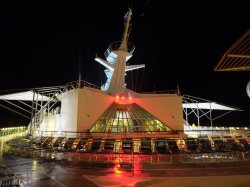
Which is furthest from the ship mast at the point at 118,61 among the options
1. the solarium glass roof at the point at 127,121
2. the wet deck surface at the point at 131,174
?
the wet deck surface at the point at 131,174

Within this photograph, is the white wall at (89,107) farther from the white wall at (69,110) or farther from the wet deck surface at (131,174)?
the wet deck surface at (131,174)

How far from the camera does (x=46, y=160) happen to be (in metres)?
12.1

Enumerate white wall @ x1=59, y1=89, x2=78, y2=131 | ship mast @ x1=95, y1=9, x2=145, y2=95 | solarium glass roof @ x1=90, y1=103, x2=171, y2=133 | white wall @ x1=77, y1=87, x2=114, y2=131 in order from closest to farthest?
white wall @ x1=77, y1=87, x2=114, y2=131
white wall @ x1=59, y1=89, x2=78, y2=131
solarium glass roof @ x1=90, y1=103, x2=171, y2=133
ship mast @ x1=95, y1=9, x2=145, y2=95

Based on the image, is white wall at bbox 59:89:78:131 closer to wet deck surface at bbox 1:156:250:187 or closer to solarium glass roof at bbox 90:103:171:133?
solarium glass roof at bbox 90:103:171:133

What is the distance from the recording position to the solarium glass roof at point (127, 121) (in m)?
18.6

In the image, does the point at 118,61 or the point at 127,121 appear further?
the point at 118,61

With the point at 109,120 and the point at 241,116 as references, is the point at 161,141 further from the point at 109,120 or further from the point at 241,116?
the point at 241,116

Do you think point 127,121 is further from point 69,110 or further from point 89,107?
point 69,110

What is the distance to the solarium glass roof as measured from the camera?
1862 centimetres

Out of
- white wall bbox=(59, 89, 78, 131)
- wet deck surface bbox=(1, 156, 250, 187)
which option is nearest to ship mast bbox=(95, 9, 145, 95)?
white wall bbox=(59, 89, 78, 131)

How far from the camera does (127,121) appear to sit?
19.8 meters

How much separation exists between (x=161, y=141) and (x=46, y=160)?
764cm

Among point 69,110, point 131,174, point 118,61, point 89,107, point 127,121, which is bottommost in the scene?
point 131,174

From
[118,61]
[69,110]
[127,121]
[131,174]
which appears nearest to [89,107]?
[69,110]
